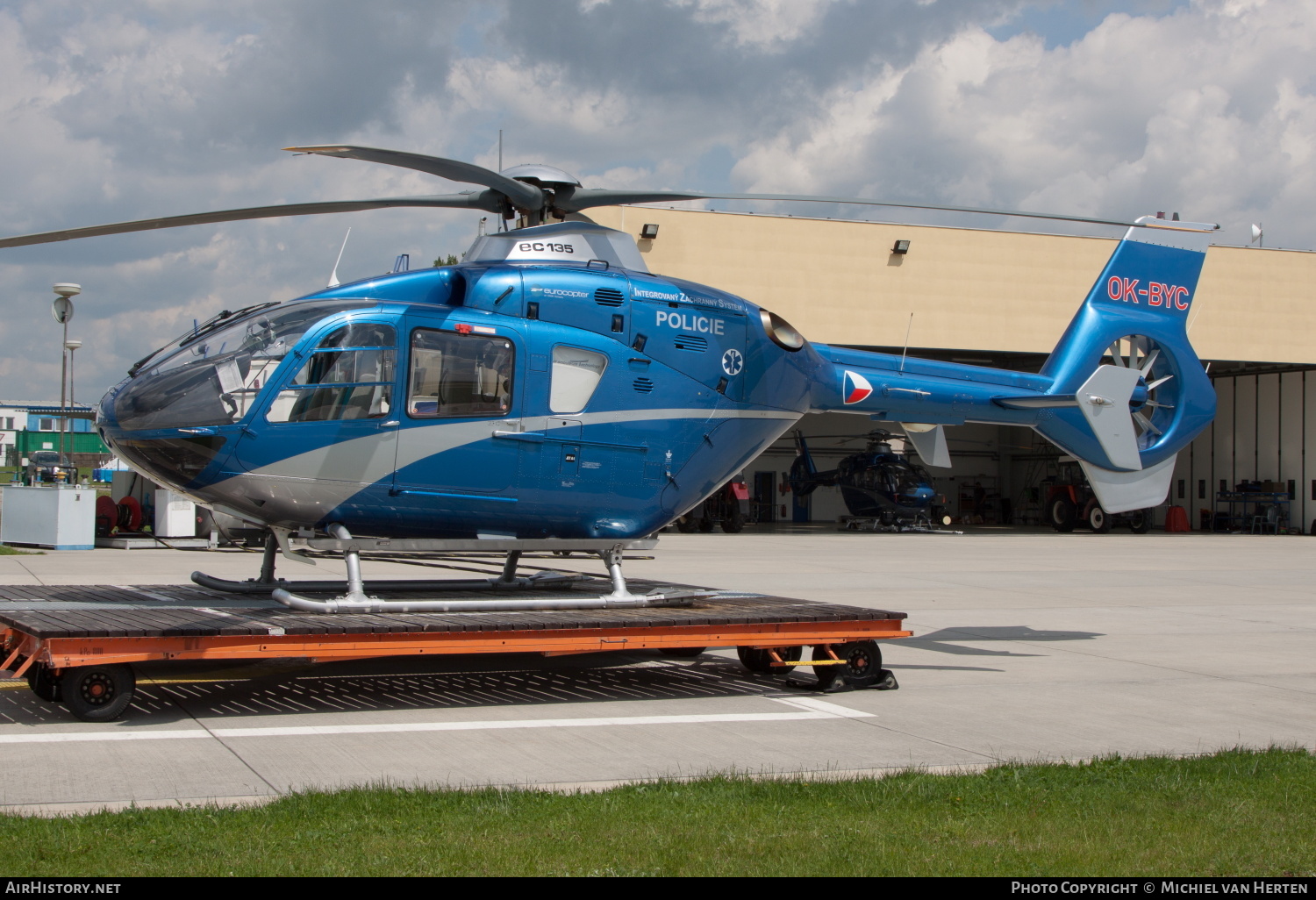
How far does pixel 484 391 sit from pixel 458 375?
0.82 feet

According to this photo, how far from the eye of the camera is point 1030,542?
34125 millimetres

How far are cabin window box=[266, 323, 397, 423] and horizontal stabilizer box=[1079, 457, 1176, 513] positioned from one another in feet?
25.4

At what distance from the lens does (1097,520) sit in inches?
1692

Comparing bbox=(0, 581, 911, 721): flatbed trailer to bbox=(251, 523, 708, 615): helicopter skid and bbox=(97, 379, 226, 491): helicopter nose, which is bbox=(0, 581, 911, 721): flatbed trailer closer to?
bbox=(251, 523, 708, 615): helicopter skid

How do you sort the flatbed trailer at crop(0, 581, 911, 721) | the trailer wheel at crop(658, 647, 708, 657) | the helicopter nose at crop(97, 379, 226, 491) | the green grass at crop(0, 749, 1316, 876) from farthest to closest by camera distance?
the trailer wheel at crop(658, 647, 708, 657) → the helicopter nose at crop(97, 379, 226, 491) → the flatbed trailer at crop(0, 581, 911, 721) → the green grass at crop(0, 749, 1316, 876)

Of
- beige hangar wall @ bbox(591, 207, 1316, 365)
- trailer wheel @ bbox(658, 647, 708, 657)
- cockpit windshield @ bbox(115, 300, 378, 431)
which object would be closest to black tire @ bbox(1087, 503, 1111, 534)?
beige hangar wall @ bbox(591, 207, 1316, 365)

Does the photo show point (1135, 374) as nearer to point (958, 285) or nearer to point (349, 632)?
point (349, 632)

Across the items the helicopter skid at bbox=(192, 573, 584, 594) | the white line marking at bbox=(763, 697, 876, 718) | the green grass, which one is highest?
the helicopter skid at bbox=(192, 573, 584, 594)

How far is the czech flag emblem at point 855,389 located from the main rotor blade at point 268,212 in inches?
155

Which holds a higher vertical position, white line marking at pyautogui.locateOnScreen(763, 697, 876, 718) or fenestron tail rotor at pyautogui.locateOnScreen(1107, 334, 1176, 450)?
fenestron tail rotor at pyautogui.locateOnScreen(1107, 334, 1176, 450)

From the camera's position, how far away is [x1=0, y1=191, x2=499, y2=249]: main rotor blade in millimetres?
8648

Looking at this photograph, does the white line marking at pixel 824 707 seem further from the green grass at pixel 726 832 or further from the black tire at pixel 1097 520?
the black tire at pixel 1097 520

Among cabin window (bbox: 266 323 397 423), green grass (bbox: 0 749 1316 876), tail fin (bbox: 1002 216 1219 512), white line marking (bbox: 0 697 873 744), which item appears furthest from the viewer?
tail fin (bbox: 1002 216 1219 512)

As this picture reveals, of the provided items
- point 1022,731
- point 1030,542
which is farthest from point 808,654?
point 1030,542
